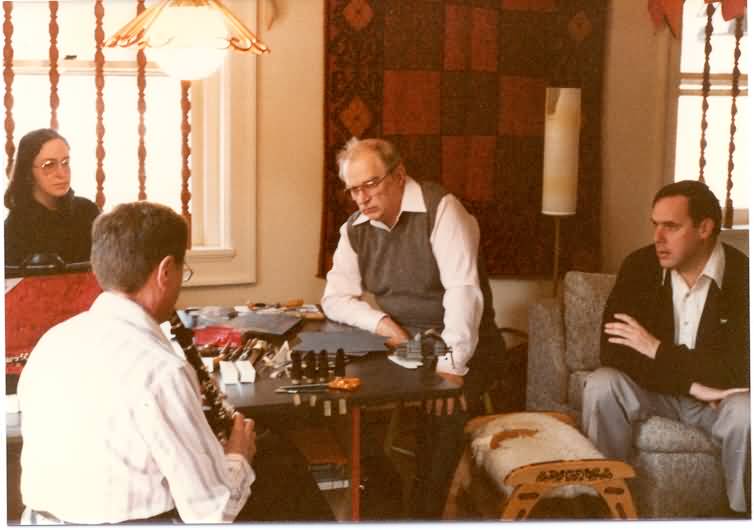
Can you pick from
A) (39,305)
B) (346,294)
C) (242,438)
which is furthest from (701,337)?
(39,305)

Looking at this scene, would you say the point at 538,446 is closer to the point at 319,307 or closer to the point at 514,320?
the point at 514,320

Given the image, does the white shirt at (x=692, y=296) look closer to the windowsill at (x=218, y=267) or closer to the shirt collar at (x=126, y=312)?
the windowsill at (x=218, y=267)

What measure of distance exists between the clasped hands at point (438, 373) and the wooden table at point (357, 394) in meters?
0.08

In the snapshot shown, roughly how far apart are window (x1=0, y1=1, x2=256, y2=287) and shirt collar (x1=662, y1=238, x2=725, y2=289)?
1018mm

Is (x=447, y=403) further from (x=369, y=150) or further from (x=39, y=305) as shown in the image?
(x=39, y=305)

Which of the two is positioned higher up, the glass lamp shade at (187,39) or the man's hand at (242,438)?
the glass lamp shade at (187,39)

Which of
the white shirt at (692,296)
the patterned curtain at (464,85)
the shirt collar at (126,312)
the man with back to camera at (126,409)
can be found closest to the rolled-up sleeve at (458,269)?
the patterned curtain at (464,85)

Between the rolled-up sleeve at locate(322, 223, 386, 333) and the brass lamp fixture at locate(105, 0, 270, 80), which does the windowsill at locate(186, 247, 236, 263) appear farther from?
the brass lamp fixture at locate(105, 0, 270, 80)

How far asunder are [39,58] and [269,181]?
0.55m

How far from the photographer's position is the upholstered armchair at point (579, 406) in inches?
78.8

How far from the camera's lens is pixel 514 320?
7.41 feet

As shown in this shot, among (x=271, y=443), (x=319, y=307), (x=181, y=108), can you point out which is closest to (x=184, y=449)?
(x=271, y=443)

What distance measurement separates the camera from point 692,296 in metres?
2.01

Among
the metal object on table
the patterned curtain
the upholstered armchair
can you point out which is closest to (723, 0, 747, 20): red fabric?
the patterned curtain
